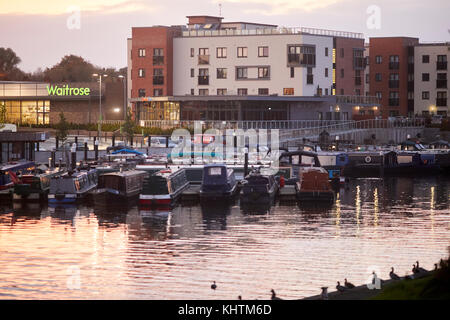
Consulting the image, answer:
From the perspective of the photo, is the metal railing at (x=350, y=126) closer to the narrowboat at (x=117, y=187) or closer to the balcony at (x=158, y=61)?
the balcony at (x=158, y=61)

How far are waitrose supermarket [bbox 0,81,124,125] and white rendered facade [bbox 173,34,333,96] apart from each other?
11.5m

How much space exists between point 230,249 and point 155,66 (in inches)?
3619

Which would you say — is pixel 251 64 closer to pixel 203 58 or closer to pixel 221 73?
pixel 221 73

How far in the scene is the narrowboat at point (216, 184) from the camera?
60.5 meters

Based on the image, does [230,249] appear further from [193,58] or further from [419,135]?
[193,58]

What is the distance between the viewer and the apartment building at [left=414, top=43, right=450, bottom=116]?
513ft

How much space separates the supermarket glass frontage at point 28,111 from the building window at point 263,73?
3289cm

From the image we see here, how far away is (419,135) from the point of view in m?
120

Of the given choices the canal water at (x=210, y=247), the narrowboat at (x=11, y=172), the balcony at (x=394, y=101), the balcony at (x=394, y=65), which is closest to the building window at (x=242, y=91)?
the balcony at (x=394, y=65)

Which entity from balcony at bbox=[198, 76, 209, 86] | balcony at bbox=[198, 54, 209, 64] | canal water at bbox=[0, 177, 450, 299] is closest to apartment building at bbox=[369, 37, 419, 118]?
balcony at bbox=[198, 54, 209, 64]

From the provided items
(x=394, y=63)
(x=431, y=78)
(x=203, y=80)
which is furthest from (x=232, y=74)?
(x=431, y=78)

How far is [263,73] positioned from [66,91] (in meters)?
29.8

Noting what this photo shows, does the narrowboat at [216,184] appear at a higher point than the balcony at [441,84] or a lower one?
lower
